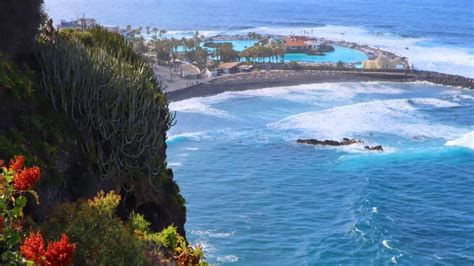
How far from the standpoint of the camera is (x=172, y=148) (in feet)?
151

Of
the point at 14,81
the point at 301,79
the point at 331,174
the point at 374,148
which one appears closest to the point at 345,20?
the point at 301,79

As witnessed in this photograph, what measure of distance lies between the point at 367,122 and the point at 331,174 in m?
15.6

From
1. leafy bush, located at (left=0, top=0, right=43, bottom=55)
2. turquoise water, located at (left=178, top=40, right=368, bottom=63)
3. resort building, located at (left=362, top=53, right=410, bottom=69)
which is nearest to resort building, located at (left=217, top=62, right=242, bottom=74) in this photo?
turquoise water, located at (left=178, top=40, right=368, bottom=63)

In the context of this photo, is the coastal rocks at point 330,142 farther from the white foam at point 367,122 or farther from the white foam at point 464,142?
the white foam at point 464,142

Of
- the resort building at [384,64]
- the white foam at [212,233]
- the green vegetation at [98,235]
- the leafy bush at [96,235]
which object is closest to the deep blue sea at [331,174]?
the white foam at [212,233]

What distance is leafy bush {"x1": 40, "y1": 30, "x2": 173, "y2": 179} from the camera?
47.3 feet

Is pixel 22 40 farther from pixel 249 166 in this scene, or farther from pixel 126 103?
pixel 249 166

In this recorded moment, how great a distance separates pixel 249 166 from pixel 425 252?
17.0 meters

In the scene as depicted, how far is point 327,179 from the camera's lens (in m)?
38.9

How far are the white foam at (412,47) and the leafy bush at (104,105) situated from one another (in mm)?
71300

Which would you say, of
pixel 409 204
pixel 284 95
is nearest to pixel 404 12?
→ pixel 284 95

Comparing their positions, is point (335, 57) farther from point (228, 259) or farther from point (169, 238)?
point (169, 238)

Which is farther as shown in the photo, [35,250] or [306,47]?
[306,47]

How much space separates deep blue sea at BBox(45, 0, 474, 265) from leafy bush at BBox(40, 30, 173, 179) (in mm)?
10783
